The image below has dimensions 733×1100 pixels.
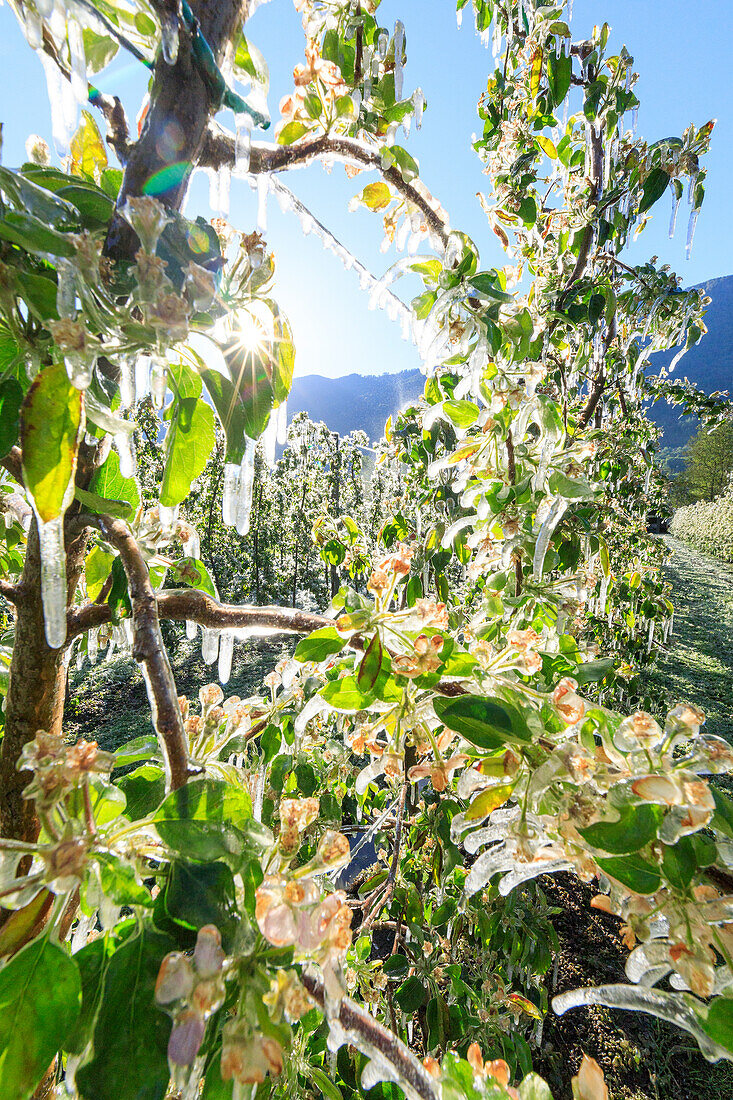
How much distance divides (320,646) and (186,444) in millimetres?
216

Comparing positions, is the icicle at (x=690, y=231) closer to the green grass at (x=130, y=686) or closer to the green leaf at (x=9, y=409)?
the green leaf at (x=9, y=409)

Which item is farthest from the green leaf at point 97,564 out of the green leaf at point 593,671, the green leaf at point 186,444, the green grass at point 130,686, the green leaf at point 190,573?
the green grass at point 130,686

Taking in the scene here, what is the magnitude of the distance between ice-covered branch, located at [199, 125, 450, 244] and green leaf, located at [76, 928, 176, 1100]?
1.96ft

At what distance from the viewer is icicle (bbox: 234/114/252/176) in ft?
1.41

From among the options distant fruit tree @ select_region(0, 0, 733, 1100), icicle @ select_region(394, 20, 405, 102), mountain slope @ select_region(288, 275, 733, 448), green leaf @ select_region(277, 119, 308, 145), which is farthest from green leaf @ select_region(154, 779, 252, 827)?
mountain slope @ select_region(288, 275, 733, 448)

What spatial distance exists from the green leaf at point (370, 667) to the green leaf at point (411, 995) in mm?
1036

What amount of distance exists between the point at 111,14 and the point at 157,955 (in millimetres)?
672

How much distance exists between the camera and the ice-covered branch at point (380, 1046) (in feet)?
1.04

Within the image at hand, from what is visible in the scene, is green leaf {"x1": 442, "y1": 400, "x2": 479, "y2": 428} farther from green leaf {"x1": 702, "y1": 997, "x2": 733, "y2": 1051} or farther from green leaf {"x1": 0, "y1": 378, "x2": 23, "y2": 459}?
green leaf {"x1": 702, "y1": 997, "x2": 733, "y2": 1051}

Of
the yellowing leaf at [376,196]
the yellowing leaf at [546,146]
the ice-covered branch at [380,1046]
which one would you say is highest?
the yellowing leaf at [546,146]

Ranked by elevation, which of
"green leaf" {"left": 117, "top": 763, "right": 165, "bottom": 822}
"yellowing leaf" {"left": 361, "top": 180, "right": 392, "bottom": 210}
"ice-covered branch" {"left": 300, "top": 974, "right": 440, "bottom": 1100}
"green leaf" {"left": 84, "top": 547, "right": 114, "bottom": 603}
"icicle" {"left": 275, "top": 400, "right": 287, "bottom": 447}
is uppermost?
"yellowing leaf" {"left": 361, "top": 180, "right": 392, "bottom": 210}

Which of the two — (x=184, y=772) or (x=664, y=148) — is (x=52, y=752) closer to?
(x=184, y=772)

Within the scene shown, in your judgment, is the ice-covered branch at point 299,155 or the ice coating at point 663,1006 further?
the ice-covered branch at point 299,155

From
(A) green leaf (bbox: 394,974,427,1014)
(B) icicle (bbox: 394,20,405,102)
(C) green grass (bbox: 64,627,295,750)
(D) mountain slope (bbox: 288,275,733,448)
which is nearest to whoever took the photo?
(B) icicle (bbox: 394,20,405,102)
